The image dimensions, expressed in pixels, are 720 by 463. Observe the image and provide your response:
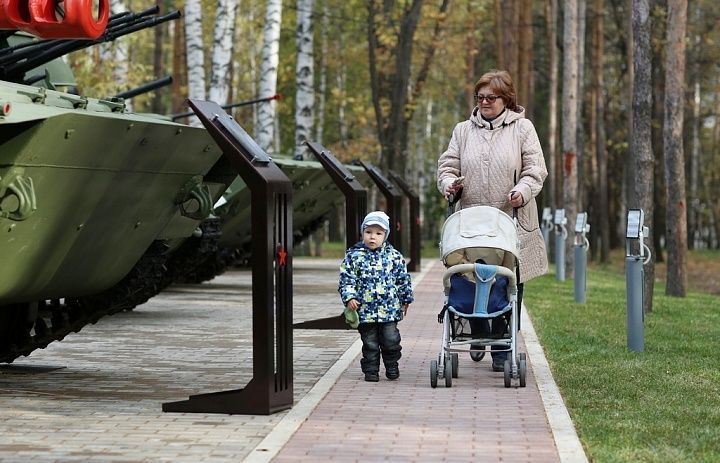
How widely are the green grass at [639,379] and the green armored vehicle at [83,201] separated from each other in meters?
3.24

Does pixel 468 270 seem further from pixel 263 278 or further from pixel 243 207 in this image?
pixel 243 207

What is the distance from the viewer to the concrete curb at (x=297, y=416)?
8.80 metres

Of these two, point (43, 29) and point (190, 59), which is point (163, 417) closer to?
point (43, 29)

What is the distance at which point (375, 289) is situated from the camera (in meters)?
12.2

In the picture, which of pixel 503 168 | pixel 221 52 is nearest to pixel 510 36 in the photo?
pixel 221 52

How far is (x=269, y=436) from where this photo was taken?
9.40 meters

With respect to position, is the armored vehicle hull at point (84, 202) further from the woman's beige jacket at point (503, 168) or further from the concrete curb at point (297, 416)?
the woman's beige jacket at point (503, 168)

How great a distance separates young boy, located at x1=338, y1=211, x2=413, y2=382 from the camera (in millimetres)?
12156

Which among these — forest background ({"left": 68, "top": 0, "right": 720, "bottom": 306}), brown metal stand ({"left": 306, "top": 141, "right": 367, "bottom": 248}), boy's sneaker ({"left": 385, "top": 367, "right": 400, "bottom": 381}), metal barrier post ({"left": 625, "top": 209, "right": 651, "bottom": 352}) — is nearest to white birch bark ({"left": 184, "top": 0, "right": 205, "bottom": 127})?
forest background ({"left": 68, "top": 0, "right": 720, "bottom": 306})

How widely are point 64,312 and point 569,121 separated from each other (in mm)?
19328

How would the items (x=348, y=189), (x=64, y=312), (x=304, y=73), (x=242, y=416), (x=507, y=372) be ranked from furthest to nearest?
(x=304, y=73) → (x=348, y=189) → (x=64, y=312) → (x=507, y=372) → (x=242, y=416)

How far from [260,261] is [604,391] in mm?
2804

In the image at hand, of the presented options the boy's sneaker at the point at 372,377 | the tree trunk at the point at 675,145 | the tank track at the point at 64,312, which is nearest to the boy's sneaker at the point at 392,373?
the boy's sneaker at the point at 372,377

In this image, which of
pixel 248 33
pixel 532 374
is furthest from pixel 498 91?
pixel 248 33
